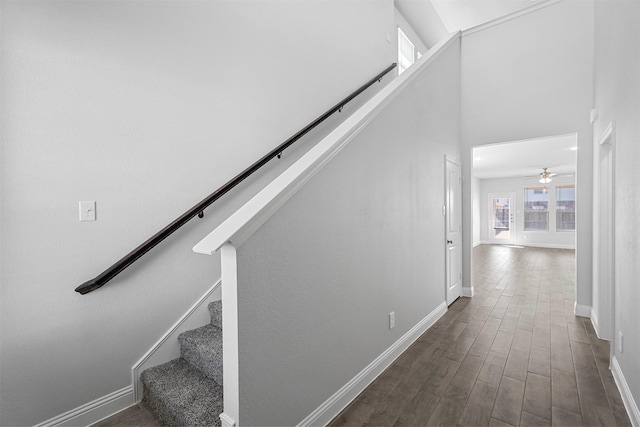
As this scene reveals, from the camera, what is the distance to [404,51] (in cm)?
553

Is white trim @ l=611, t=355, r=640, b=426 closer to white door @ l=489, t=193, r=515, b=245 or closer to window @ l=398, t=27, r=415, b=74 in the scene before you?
window @ l=398, t=27, r=415, b=74

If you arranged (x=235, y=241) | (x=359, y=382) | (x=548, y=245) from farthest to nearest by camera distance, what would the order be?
(x=548, y=245) → (x=359, y=382) → (x=235, y=241)

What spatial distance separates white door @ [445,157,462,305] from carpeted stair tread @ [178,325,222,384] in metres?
2.86

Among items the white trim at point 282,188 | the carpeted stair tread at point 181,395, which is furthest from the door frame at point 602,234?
the carpeted stair tread at point 181,395

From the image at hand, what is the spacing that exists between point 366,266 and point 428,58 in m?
2.57

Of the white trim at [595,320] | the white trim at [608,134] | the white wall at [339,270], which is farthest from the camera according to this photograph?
the white trim at [595,320]

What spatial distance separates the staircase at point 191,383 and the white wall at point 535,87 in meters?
3.79

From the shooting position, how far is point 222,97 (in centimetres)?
245

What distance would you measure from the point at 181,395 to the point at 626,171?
10.3 feet

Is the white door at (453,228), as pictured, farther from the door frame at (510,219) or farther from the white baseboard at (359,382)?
the door frame at (510,219)

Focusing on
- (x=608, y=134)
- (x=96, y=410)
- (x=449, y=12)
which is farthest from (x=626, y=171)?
(x=449, y=12)

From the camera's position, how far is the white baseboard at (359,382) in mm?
1722

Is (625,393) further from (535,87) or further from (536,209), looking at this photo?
(536,209)

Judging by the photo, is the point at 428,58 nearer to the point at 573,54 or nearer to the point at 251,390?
the point at 573,54
